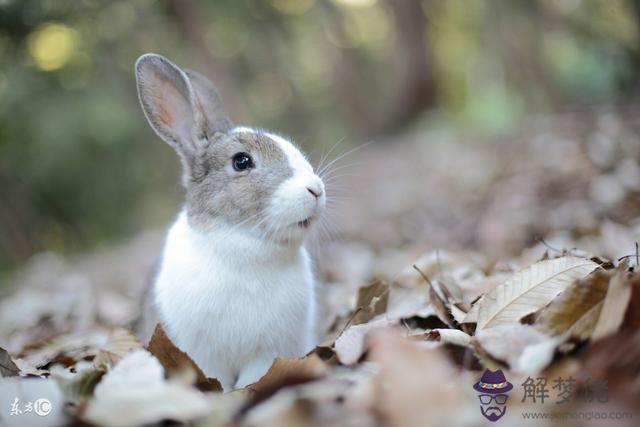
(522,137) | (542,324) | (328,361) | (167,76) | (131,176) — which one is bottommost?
(131,176)

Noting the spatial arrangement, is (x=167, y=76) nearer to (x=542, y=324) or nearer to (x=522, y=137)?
(x=542, y=324)

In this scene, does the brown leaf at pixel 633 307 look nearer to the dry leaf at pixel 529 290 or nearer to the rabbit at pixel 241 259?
the dry leaf at pixel 529 290

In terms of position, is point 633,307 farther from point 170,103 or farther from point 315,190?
point 170,103

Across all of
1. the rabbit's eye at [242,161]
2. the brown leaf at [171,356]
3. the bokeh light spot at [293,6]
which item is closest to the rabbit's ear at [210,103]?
the rabbit's eye at [242,161]

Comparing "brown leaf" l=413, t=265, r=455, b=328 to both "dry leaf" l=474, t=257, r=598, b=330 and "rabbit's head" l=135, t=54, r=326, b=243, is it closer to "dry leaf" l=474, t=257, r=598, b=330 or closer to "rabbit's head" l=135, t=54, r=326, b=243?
"dry leaf" l=474, t=257, r=598, b=330

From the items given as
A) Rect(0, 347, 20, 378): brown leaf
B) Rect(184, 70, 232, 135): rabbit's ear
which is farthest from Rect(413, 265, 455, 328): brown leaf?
Rect(0, 347, 20, 378): brown leaf

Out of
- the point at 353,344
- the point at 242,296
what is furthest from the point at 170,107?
the point at 353,344

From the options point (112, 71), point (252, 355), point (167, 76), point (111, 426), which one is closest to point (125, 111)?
point (112, 71)
